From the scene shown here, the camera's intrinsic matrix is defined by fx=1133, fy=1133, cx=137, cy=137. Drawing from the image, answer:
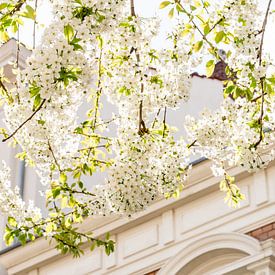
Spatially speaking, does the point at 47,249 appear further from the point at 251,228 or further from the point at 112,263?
the point at 251,228

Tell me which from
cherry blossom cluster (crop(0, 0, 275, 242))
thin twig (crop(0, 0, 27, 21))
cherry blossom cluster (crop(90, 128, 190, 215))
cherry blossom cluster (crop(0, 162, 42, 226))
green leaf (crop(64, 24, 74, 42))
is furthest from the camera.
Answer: cherry blossom cluster (crop(0, 162, 42, 226))

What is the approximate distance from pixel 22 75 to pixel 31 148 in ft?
5.19

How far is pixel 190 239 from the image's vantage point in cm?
1369

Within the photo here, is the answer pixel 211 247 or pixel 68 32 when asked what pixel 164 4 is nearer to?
pixel 68 32

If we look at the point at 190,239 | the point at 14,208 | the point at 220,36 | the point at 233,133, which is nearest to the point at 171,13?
the point at 220,36

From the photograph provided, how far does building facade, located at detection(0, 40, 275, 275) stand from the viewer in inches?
508

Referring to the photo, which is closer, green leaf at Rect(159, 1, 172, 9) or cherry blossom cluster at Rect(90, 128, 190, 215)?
cherry blossom cluster at Rect(90, 128, 190, 215)

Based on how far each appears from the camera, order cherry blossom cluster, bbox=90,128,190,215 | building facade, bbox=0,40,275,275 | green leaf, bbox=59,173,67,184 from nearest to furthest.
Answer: cherry blossom cluster, bbox=90,128,190,215, green leaf, bbox=59,173,67,184, building facade, bbox=0,40,275,275

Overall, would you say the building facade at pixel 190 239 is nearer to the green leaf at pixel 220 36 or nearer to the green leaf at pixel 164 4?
the green leaf at pixel 220 36

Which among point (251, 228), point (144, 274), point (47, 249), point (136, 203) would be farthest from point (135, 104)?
point (47, 249)

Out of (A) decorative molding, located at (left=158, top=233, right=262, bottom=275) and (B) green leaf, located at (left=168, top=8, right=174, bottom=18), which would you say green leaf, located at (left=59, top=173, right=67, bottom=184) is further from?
(A) decorative molding, located at (left=158, top=233, right=262, bottom=275)

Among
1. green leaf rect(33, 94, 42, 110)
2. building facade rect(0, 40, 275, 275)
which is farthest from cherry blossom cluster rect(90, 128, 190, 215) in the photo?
building facade rect(0, 40, 275, 275)

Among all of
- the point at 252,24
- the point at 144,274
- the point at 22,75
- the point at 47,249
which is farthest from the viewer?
the point at 47,249

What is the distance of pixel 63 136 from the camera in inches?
366
